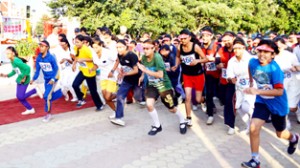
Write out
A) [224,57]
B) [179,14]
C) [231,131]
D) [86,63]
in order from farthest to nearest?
[179,14]
[86,63]
[224,57]
[231,131]

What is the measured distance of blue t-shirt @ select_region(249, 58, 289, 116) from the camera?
4.08 metres

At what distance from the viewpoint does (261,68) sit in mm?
4184

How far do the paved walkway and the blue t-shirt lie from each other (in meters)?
0.82

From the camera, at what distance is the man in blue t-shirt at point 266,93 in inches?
160

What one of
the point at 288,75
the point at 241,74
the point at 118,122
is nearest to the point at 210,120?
the point at 241,74

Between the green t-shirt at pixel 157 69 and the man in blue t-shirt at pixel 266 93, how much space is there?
1.62 meters

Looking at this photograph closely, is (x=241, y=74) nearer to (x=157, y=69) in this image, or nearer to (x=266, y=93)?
(x=157, y=69)

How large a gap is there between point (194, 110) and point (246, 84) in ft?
7.87

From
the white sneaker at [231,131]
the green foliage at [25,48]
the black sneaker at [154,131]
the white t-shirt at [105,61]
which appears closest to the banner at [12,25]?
the green foliage at [25,48]

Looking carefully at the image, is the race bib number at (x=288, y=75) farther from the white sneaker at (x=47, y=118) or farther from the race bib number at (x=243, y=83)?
the white sneaker at (x=47, y=118)

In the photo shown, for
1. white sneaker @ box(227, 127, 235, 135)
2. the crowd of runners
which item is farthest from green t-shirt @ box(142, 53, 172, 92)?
white sneaker @ box(227, 127, 235, 135)

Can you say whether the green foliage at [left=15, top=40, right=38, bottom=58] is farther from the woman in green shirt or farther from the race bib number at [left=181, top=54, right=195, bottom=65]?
the race bib number at [left=181, top=54, right=195, bottom=65]

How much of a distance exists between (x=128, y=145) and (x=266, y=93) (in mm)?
2333

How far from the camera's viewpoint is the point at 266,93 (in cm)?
400
